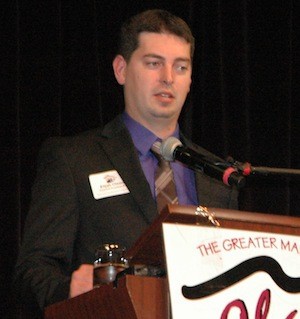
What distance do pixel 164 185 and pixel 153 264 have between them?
0.89 metres

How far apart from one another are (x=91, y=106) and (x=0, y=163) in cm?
47

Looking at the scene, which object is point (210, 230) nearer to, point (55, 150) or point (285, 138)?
point (55, 150)

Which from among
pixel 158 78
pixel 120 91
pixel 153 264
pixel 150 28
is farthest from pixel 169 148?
pixel 120 91

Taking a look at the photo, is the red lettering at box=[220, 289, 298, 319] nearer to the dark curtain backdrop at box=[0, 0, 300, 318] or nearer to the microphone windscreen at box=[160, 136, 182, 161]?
the microphone windscreen at box=[160, 136, 182, 161]

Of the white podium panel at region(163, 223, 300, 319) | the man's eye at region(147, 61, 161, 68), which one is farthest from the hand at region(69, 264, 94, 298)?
the man's eye at region(147, 61, 161, 68)

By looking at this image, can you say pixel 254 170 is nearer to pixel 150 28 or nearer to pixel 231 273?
pixel 231 273

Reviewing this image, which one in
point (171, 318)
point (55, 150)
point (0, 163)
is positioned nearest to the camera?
point (171, 318)

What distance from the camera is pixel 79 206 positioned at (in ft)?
8.09

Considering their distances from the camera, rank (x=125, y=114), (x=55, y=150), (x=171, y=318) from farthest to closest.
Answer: (x=125, y=114), (x=55, y=150), (x=171, y=318)

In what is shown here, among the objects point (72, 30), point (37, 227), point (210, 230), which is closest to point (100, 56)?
point (72, 30)

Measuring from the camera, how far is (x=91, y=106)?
346cm

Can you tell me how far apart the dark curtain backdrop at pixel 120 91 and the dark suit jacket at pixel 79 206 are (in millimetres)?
667

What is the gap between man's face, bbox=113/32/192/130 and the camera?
2.69 m

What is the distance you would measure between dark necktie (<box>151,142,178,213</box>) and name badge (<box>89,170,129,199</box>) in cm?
14
